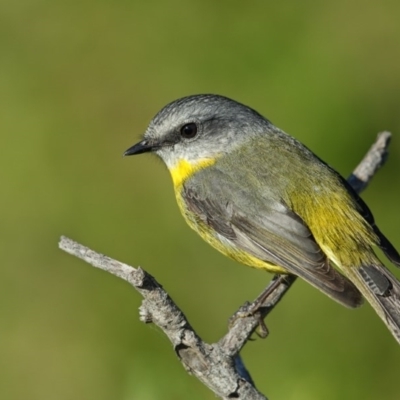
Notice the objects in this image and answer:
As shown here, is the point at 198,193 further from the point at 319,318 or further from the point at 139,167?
the point at 139,167

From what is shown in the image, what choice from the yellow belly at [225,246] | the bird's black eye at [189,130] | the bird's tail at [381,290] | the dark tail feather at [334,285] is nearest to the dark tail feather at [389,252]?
the bird's tail at [381,290]

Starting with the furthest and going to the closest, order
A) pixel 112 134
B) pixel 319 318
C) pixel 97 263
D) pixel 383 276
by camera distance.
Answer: pixel 112 134 → pixel 319 318 → pixel 383 276 → pixel 97 263

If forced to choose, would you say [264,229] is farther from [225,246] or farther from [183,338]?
[183,338]

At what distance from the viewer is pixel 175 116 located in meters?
5.55

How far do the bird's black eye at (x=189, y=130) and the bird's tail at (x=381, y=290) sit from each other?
4.20 feet

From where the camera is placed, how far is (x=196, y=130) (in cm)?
562

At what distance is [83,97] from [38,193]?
122 cm

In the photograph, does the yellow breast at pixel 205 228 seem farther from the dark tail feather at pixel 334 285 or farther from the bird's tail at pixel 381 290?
the bird's tail at pixel 381 290

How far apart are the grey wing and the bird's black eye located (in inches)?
10.6

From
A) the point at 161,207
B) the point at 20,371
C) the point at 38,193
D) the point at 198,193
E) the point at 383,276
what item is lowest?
the point at 20,371

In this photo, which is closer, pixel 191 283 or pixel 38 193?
pixel 191 283

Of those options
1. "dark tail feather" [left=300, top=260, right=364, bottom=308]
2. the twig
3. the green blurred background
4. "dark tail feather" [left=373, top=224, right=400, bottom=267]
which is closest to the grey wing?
"dark tail feather" [left=300, top=260, right=364, bottom=308]

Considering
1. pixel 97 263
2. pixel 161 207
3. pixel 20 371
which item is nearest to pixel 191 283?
pixel 161 207

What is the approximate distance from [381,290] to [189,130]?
1.52 meters
